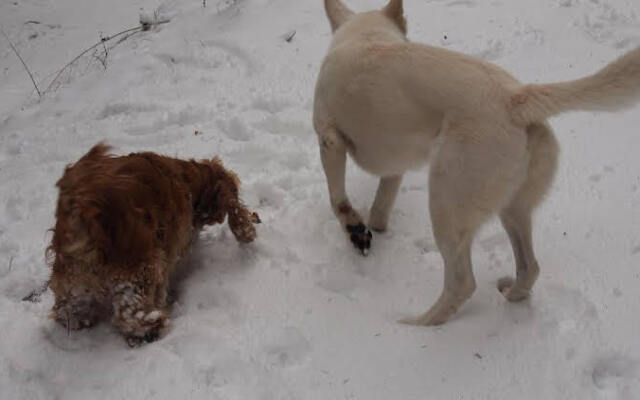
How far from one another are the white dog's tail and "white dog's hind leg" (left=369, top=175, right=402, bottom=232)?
1209mm

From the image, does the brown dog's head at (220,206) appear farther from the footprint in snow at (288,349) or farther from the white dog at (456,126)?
the footprint in snow at (288,349)

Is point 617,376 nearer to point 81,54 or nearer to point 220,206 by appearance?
point 220,206

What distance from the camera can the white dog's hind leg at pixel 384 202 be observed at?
344cm

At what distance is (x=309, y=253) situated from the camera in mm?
3221

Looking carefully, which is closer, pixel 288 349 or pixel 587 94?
pixel 587 94

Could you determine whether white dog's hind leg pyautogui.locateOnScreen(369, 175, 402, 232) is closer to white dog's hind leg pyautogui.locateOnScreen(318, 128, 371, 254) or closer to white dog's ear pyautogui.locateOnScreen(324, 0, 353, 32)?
white dog's hind leg pyautogui.locateOnScreen(318, 128, 371, 254)

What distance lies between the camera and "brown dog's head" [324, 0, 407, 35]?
349 cm

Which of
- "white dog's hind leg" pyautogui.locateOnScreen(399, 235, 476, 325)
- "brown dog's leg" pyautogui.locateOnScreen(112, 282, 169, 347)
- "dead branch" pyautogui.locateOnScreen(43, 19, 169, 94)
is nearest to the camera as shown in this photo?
"brown dog's leg" pyautogui.locateOnScreen(112, 282, 169, 347)

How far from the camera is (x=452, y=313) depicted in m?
2.70

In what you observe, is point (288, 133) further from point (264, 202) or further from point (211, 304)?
point (211, 304)

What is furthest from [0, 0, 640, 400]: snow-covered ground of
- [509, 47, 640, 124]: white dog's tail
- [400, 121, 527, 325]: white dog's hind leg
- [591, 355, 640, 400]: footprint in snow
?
[509, 47, 640, 124]: white dog's tail

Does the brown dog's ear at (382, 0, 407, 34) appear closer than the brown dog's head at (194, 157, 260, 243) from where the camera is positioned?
No

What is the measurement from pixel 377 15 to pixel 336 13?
1.36 ft

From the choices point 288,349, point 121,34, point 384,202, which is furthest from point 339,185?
point 121,34
